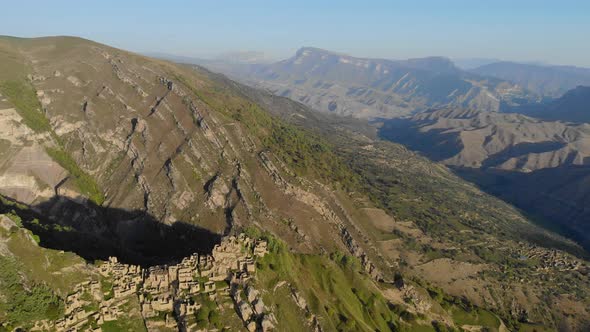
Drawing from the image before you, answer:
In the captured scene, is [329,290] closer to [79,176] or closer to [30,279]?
[30,279]

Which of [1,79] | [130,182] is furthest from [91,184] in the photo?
[1,79]

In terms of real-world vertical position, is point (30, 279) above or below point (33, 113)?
below

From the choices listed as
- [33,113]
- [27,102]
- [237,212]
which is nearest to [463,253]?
[237,212]

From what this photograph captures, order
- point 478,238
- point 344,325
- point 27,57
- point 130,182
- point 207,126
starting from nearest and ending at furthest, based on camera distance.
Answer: point 344,325 < point 130,182 < point 207,126 < point 478,238 < point 27,57

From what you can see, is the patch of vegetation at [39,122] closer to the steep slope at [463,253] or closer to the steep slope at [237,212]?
the steep slope at [237,212]

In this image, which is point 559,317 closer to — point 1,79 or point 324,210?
point 324,210

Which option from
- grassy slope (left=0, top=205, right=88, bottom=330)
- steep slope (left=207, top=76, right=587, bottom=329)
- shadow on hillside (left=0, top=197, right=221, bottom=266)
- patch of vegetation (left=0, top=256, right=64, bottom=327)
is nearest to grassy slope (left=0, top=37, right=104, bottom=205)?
shadow on hillside (left=0, top=197, right=221, bottom=266)
